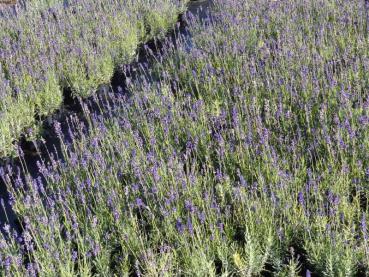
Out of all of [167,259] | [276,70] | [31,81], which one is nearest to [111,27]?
[31,81]

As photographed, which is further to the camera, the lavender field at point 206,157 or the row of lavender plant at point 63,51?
the row of lavender plant at point 63,51

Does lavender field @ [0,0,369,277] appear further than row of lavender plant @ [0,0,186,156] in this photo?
No

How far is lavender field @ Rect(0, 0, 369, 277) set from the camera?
107 inches

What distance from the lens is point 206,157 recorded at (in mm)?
3041

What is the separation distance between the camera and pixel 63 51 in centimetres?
643

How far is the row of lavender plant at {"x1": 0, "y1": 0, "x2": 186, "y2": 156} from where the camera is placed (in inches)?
199

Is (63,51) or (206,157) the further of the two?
(63,51)

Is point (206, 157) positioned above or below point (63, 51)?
below

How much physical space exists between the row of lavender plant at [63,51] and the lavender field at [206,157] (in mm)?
33

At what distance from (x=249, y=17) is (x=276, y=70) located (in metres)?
2.11

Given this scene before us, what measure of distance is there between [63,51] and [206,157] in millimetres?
4016

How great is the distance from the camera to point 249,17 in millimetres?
6582

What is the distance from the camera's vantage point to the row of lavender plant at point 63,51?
507 cm

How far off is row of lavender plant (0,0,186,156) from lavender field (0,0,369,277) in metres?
0.03
